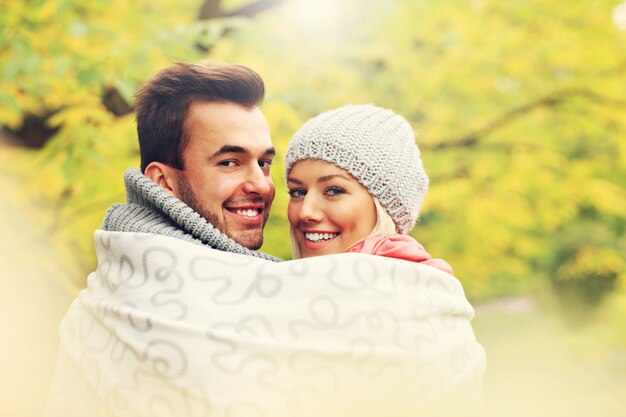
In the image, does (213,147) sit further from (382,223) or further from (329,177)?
(382,223)

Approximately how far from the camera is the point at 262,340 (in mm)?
1657

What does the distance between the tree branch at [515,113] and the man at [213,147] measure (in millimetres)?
3770

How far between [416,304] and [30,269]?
260cm

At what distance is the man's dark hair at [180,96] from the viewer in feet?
7.65

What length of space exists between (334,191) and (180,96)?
0.59 m

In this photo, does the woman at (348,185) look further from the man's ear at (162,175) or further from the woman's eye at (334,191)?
the man's ear at (162,175)

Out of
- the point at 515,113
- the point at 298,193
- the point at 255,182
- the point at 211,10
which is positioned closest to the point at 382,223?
the point at 298,193

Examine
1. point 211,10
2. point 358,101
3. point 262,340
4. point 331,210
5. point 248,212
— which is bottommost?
point 262,340

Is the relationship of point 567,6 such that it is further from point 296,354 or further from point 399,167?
point 296,354

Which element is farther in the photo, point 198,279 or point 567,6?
point 567,6

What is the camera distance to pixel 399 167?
7.61 ft

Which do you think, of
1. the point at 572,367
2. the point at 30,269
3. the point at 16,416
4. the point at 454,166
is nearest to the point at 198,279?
the point at 16,416

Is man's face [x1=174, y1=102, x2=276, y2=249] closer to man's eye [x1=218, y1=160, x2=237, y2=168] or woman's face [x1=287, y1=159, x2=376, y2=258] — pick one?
man's eye [x1=218, y1=160, x2=237, y2=168]

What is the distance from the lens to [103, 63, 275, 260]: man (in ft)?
7.48
